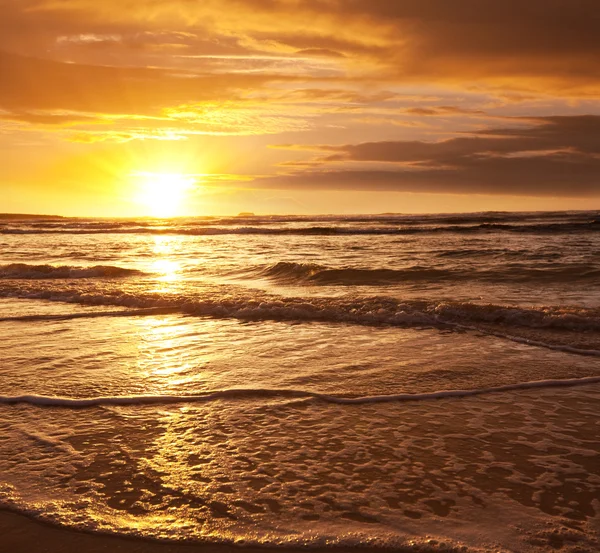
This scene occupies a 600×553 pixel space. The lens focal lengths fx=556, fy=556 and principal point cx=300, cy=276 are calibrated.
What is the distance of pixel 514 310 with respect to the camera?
9984mm

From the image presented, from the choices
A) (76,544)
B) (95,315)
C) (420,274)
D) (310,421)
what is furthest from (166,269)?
(76,544)

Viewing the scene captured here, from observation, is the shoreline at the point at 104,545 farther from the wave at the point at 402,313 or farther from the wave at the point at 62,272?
the wave at the point at 62,272

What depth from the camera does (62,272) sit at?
17719 millimetres

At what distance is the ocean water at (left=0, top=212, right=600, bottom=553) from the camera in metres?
3.54

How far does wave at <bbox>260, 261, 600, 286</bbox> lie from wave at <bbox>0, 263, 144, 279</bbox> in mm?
4515

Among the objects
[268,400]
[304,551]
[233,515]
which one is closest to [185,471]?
[233,515]

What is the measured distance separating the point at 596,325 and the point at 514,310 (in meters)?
1.35

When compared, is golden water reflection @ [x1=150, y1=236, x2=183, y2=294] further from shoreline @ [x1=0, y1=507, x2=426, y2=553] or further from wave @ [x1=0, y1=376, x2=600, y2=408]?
shoreline @ [x1=0, y1=507, x2=426, y2=553]

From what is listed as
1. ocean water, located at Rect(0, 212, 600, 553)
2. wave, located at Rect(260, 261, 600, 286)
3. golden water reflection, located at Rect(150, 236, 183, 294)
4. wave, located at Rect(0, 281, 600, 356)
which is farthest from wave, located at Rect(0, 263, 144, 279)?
ocean water, located at Rect(0, 212, 600, 553)

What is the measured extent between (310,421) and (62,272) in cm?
1479

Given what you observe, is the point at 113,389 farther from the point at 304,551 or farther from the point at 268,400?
the point at 304,551

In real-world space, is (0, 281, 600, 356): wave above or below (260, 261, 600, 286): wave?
below

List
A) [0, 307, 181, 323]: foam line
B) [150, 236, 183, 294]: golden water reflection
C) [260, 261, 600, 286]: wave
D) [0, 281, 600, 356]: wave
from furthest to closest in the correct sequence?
[260, 261, 600, 286]: wave, [150, 236, 183, 294]: golden water reflection, [0, 307, 181, 323]: foam line, [0, 281, 600, 356]: wave

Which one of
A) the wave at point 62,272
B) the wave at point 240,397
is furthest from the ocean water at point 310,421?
the wave at point 62,272
